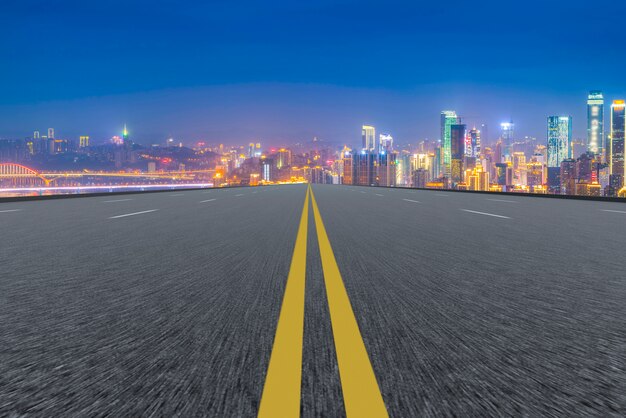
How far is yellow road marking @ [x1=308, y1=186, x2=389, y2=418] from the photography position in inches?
92.0

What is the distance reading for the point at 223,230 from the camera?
1068 centimetres

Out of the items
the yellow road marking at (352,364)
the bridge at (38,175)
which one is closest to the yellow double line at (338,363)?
the yellow road marking at (352,364)

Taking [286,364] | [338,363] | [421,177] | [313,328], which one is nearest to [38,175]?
[421,177]

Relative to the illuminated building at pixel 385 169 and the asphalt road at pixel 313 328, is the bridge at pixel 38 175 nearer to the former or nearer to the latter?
the illuminated building at pixel 385 169

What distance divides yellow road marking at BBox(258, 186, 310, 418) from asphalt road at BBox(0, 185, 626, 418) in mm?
56

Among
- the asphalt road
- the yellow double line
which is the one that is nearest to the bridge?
the asphalt road

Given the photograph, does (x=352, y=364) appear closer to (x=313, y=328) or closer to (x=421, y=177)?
(x=313, y=328)

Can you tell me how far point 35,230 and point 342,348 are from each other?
10024 mm

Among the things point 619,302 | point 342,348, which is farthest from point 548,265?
point 342,348

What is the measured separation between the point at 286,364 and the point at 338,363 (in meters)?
0.35

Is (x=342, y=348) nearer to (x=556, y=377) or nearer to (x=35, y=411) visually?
(x=556, y=377)

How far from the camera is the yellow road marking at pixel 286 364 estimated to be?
2336 mm

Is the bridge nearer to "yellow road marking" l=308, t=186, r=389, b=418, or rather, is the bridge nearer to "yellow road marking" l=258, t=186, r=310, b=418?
"yellow road marking" l=258, t=186, r=310, b=418

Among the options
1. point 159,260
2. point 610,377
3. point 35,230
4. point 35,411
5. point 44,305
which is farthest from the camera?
point 35,230
